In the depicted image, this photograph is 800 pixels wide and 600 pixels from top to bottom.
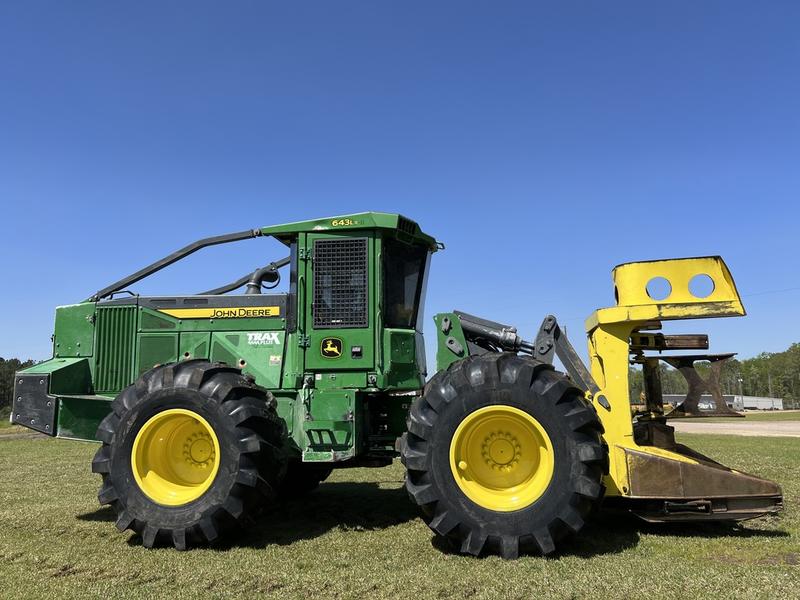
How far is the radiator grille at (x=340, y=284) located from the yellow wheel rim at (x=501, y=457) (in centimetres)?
173

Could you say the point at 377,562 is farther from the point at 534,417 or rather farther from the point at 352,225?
the point at 352,225

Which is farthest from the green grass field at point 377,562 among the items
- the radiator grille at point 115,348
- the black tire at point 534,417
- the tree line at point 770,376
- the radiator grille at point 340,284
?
the tree line at point 770,376

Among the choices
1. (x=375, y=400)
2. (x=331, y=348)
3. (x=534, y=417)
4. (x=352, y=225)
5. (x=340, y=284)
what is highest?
(x=352, y=225)

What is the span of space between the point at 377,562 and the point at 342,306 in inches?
104

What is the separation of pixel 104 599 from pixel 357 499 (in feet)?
13.5

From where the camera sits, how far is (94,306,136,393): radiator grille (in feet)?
23.3

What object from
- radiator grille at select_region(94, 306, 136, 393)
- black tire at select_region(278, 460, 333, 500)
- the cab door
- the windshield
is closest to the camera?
the cab door

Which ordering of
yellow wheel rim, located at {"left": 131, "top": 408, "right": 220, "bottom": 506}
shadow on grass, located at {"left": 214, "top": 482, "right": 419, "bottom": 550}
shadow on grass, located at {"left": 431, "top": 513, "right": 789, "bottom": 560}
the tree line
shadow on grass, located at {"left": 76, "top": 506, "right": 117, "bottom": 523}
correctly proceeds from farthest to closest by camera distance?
the tree line → shadow on grass, located at {"left": 76, "top": 506, "right": 117, "bottom": 523} → shadow on grass, located at {"left": 214, "top": 482, "right": 419, "bottom": 550} → yellow wheel rim, located at {"left": 131, "top": 408, "right": 220, "bottom": 506} → shadow on grass, located at {"left": 431, "top": 513, "right": 789, "bottom": 560}

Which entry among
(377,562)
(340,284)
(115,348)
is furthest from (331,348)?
(115,348)

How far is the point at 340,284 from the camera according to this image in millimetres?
6316

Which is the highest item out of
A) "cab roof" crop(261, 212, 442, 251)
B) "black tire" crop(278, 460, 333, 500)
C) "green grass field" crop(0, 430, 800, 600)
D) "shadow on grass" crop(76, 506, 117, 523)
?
"cab roof" crop(261, 212, 442, 251)

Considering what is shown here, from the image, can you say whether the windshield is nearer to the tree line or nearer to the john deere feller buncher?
the john deere feller buncher

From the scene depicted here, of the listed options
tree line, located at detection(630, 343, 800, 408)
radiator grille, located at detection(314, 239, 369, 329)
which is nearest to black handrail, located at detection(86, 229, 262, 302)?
radiator grille, located at detection(314, 239, 369, 329)

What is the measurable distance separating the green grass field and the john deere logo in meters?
1.82
